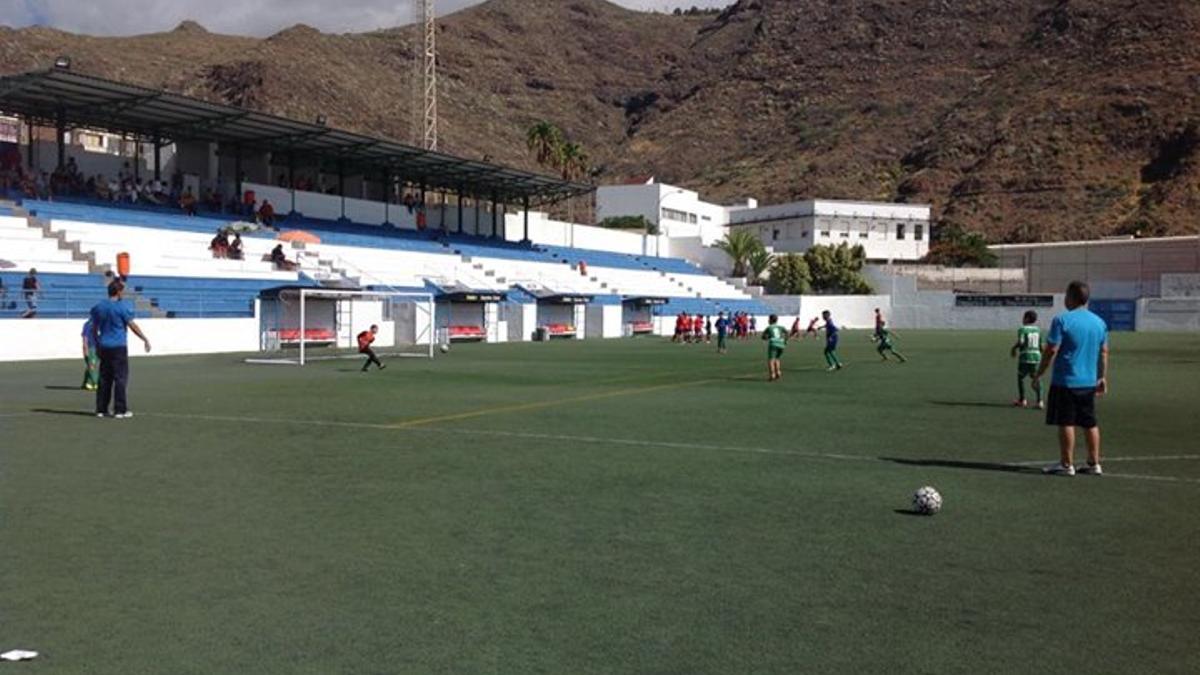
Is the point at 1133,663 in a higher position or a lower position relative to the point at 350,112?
lower

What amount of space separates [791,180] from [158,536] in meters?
A: 140

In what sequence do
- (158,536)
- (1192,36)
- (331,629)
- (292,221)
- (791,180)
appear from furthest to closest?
(791,180), (1192,36), (292,221), (158,536), (331,629)

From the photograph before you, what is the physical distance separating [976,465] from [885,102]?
159441mm

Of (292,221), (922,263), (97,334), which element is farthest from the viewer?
(922,263)

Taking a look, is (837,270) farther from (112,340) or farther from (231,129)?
(112,340)

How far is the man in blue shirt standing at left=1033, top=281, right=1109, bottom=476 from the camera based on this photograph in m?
10.4

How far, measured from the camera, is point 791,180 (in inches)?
5605

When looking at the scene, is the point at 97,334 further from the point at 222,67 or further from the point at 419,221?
the point at 222,67

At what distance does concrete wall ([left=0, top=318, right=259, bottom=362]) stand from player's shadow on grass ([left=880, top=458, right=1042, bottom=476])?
28681 millimetres

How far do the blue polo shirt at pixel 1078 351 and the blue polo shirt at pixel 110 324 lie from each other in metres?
12.2

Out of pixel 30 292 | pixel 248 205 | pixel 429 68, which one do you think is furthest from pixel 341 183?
pixel 30 292

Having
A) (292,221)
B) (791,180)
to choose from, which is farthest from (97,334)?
(791,180)

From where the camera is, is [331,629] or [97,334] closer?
[331,629]

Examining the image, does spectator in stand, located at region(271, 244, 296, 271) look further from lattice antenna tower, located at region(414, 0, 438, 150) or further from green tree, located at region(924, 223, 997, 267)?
green tree, located at region(924, 223, 997, 267)
